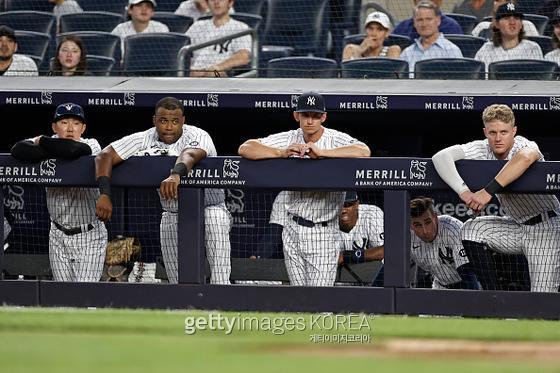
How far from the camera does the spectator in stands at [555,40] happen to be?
10.4m

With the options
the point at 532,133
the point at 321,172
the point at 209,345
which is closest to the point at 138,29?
the point at 532,133

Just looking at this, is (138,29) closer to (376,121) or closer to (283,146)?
(376,121)

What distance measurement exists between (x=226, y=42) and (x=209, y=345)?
6.14 m

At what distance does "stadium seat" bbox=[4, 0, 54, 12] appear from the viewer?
13.1m

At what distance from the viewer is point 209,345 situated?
18.3 ft

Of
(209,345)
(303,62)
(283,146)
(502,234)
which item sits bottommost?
(209,345)

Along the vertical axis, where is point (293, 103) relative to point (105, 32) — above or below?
below

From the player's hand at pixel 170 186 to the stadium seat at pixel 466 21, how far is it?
489 centimetres

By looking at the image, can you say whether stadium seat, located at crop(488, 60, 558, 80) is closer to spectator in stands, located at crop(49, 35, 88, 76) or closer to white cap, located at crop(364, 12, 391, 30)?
white cap, located at crop(364, 12, 391, 30)

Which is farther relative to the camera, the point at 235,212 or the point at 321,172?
the point at 235,212

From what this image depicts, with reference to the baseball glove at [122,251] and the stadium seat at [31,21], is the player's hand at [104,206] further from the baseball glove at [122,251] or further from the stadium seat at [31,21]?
the stadium seat at [31,21]

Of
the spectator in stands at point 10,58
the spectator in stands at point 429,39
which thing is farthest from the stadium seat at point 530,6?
the spectator in stands at point 10,58

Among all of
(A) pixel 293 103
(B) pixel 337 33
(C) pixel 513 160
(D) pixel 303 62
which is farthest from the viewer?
(B) pixel 337 33
